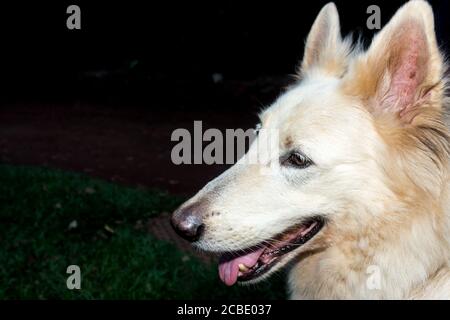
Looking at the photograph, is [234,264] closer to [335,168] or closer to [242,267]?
[242,267]

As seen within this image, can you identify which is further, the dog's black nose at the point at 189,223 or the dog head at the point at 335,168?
the dog's black nose at the point at 189,223

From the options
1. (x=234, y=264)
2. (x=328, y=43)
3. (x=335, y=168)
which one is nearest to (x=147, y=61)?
(x=328, y=43)

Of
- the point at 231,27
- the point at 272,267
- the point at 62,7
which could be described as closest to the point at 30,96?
the point at 62,7

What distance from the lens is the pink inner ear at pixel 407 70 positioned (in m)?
2.49

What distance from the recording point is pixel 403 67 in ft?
8.65

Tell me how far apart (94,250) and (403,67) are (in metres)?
3.45

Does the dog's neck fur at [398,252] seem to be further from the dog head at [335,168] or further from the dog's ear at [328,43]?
the dog's ear at [328,43]

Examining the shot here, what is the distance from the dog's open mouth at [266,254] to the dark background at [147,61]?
8.96 m

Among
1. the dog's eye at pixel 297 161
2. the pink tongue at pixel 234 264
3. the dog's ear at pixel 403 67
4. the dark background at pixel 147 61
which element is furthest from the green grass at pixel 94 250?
the dark background at pixel 147 61

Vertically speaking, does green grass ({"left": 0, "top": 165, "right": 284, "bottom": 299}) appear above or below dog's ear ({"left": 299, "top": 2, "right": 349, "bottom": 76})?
below

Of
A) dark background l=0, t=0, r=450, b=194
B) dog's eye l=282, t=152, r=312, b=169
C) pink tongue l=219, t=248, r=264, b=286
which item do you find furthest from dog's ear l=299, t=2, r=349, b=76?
dark background l=0, t=0, r=450, b=194

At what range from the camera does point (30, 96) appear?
1526 cm

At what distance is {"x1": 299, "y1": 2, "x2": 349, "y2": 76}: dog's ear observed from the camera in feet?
10.8

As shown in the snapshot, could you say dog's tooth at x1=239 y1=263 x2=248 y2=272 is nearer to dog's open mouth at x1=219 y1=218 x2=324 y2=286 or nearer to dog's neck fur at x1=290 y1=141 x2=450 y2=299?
dog's open mouth at x1=219 y1=218 x2=324 y2=286
